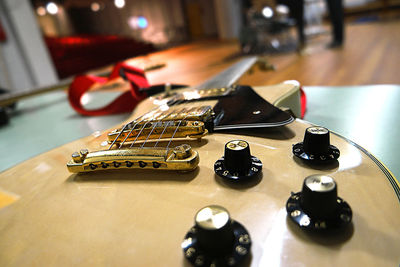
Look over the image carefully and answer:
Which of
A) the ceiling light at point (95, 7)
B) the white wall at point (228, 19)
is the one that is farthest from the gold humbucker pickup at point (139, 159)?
the ceiling light at point (95, 7)

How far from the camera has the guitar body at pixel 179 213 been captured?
0.81 ft

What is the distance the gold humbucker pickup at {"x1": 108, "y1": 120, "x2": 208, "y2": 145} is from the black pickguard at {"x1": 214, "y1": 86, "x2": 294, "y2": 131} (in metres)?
0.05

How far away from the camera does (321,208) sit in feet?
0.81

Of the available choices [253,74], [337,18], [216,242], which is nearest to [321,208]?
[216,242]

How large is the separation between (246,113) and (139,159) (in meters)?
0.23

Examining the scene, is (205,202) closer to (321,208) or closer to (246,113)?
(321,208)

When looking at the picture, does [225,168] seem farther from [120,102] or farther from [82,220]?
[120,102]

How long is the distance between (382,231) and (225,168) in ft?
0.57

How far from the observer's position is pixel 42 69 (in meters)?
2.01

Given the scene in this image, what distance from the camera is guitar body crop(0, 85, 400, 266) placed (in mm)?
246

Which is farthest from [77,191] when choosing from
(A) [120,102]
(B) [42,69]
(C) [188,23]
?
(C) [188,23]

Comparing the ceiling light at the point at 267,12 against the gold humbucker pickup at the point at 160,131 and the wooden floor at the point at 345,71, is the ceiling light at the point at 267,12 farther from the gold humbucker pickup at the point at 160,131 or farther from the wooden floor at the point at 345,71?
the gold humbucker pickup at the point at 160,131

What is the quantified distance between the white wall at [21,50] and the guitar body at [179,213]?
1.81 metres

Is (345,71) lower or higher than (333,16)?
lower
